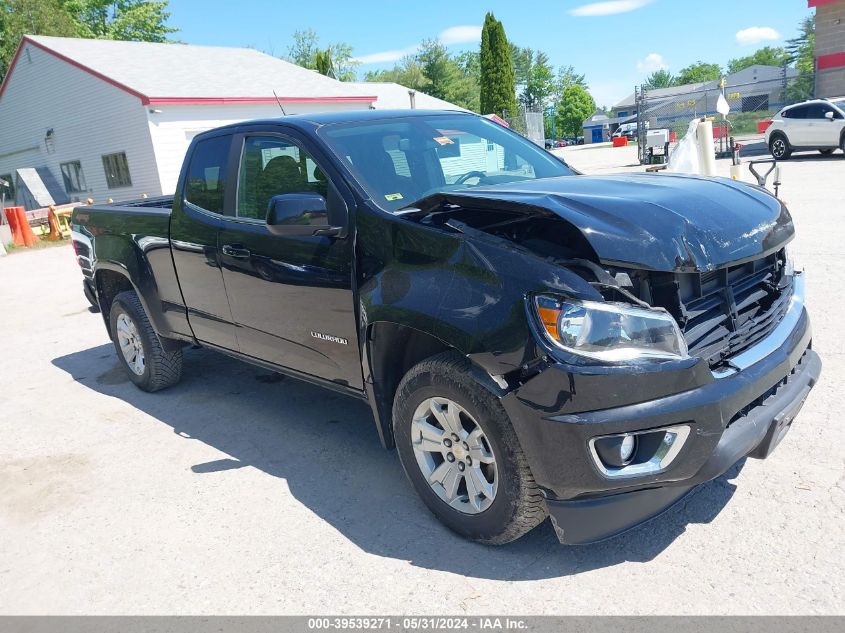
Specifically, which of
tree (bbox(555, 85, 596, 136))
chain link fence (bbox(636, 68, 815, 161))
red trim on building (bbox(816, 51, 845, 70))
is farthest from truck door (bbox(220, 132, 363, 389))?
tree (bbox(555, 85, 596, 136))

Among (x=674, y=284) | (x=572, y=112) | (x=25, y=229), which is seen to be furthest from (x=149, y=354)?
(x=572, y=112)

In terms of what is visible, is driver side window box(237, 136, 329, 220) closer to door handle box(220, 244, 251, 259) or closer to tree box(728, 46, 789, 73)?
door handle box(220, 244, 251, 259)

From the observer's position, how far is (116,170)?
23719mm

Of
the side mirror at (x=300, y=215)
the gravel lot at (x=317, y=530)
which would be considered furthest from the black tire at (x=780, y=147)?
the side mirror at (x=300, y=215)

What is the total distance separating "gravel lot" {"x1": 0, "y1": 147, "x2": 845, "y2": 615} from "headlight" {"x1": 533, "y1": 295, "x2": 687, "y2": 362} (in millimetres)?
950

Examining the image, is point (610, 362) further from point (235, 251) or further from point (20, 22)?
point (20, 22)

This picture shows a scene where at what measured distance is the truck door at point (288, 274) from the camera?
3506 millimetres

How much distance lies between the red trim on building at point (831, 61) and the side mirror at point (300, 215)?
29008 millimetres

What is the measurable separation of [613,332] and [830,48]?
98.6 ft

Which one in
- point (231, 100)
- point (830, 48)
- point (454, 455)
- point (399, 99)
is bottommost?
point (454, 455)

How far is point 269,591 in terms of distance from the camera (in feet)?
9.64

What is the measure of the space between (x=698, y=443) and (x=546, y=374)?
0.61m

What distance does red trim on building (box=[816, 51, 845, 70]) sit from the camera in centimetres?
2584

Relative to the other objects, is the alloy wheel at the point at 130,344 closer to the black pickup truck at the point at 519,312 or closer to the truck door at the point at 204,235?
the truck door at the point at 204,235
